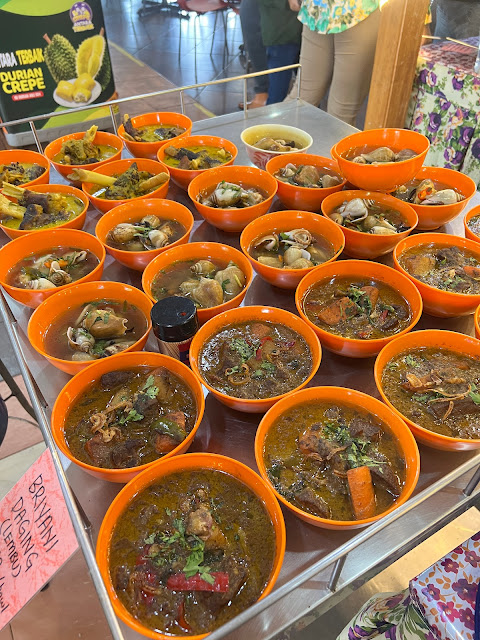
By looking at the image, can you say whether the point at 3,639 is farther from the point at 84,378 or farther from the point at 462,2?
the point at 462,2

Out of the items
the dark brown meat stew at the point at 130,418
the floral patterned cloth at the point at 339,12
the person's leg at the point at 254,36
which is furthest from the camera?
the person's leg at the point at 254,36

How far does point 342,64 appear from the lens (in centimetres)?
342

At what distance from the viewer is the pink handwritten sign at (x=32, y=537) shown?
49.6 inches

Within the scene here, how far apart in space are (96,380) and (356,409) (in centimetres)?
78

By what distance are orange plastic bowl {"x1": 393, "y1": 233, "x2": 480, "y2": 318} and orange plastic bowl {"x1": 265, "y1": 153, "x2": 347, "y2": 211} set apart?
0.47 m

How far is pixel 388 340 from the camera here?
148 cm

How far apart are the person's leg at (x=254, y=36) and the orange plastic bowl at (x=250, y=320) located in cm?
523

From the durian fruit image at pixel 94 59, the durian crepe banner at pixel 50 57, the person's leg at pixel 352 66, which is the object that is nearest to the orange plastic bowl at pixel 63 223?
the person's leg at pixel 352 66

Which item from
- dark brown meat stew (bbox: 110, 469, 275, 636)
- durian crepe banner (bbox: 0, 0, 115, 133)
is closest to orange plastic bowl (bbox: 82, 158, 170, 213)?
dark brown meat stew (bbox: 110, 469, 275, 636)

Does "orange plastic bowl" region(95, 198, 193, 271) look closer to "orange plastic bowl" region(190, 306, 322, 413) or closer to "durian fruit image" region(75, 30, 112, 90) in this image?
"orange plastic bowl" region(190, 306, 322, 413)

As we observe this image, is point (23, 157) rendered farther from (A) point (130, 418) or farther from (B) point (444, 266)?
(B) point (444, 266)

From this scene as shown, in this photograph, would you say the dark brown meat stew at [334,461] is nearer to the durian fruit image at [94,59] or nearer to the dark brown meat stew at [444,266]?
the dark brown meat stew at [444,266]

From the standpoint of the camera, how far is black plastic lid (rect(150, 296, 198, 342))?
1405 millimetres

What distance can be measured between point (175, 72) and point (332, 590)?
25.6ft
